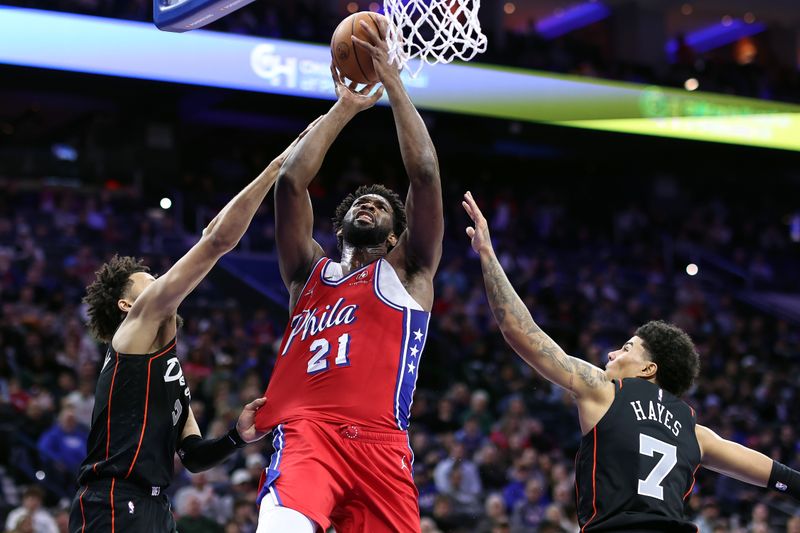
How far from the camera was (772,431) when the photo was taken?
1267 cm

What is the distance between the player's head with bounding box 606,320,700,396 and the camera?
166 inches

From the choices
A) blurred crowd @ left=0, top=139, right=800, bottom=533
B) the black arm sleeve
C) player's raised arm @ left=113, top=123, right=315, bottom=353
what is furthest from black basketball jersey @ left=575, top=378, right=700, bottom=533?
blurred crowd @ left=0, top=139, right=800, bottom=533

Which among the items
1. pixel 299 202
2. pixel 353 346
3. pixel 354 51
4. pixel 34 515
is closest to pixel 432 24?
pixel 354 51

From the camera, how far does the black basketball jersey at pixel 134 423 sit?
4066 mm

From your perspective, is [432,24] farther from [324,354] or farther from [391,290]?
[324,354]

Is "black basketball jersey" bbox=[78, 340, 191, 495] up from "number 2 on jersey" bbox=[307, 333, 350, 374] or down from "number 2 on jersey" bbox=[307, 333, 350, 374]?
down

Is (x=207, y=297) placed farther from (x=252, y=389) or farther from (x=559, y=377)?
(x=559, y=377)

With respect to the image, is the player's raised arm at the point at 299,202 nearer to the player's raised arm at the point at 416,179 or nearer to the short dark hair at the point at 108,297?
the player's raised arm at the point at 416,179

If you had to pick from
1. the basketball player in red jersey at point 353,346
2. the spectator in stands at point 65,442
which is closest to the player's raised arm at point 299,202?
the basketball player in red jersey at point 353,346

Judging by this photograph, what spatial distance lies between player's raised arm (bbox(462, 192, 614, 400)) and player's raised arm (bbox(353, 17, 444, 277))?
0.52 ft

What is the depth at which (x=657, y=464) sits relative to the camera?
3.94 metres

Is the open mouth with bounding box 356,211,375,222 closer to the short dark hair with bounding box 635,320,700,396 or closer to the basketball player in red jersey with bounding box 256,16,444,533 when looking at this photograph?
the basketball player in red jersey with bounding box 256,16,444,533

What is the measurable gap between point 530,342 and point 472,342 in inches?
375

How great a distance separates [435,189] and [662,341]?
3.66 feet
